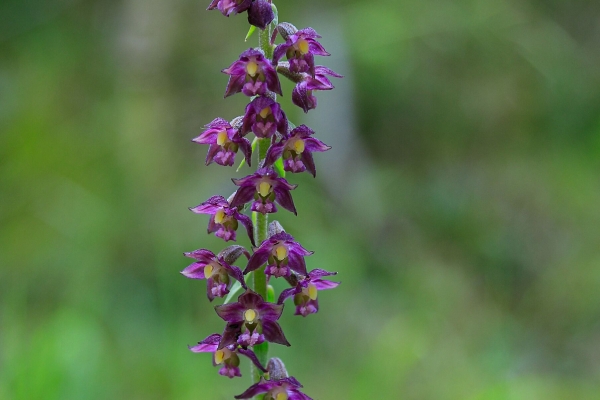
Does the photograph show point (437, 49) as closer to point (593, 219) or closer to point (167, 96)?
point (593, 219)

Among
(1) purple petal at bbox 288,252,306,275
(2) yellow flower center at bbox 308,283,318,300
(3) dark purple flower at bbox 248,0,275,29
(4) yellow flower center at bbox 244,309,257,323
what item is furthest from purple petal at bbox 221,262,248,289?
(3) dark purple flower at bbox 248,0,275,29

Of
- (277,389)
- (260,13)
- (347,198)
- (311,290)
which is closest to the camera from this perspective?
(260,13)

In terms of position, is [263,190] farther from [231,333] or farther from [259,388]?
[259,388]

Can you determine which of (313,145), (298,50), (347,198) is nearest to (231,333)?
(313,145)

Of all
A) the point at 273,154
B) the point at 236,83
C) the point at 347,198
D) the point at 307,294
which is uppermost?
the point at 347,198

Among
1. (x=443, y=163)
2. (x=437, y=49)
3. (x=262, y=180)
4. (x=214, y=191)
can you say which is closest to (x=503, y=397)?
(x=262, y=180)

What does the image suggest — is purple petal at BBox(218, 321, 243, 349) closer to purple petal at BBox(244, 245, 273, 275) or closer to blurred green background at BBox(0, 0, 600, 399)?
purple petal at BBox(244, 245, 273, 275)
